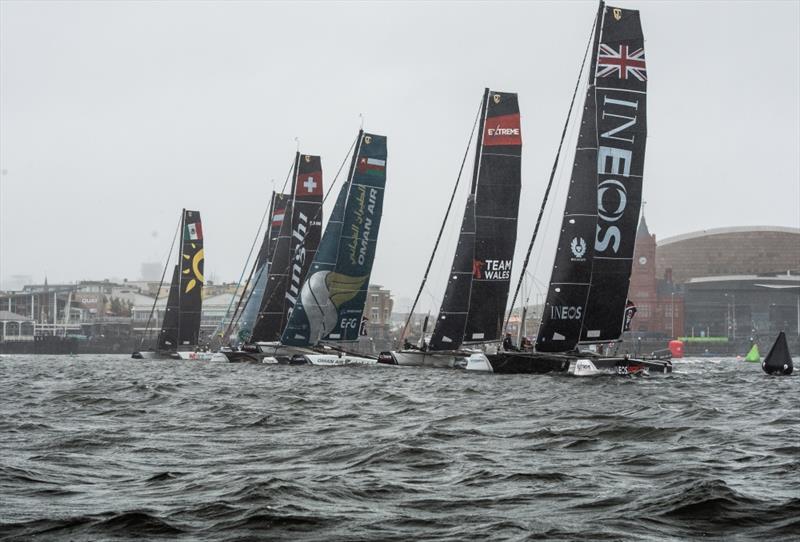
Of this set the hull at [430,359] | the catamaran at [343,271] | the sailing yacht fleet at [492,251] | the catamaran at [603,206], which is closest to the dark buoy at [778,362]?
the sailing yacht fleet at [492,251]

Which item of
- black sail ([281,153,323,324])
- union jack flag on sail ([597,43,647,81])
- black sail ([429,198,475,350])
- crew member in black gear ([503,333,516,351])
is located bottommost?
crew member in black gear ([503,333,516,351])

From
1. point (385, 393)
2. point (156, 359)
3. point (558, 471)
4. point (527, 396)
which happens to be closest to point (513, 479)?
point (558, 471)

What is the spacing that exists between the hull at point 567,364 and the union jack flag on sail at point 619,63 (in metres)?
9.84

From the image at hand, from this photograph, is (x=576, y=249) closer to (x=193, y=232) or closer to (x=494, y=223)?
(x=494, y=223)

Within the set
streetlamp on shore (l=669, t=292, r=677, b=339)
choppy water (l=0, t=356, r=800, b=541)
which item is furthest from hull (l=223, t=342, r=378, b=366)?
streetlamp on shore (l=669, t=292, r=677, b=339)

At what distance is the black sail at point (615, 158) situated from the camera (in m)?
39.1

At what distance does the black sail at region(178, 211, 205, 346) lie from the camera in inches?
2968

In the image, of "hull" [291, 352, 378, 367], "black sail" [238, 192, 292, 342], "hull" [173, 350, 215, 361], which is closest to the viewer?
"hull" [291, 352, 378, 367]

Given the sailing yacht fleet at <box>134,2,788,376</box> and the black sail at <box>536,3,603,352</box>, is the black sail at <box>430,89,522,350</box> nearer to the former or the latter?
the sailing yacht fleet at <box>134,2,788,376</box>

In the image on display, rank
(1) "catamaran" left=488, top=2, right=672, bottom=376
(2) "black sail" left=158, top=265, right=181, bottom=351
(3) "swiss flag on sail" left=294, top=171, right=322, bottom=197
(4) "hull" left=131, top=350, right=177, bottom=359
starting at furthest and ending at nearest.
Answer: (2) "black sail" left=158, top=265, right=181, bottom=351 → (4) "hull" left=131, top=350, right=177, bottom=359 → (3) "swiss flag on sail" left=294, top=171, right=322, bottom=197 → (1) "catamaran" left=488, top=2, right=672, bottom=376

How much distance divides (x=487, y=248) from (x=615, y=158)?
954 cm

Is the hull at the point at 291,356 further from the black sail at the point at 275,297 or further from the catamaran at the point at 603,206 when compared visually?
the catamaran at the point at 603,206

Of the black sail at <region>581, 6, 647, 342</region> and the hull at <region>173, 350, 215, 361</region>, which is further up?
the black sail at <region>581, 6, 647, 342</region>

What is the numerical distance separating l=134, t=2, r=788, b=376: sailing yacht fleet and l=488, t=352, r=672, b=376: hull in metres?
0.05
